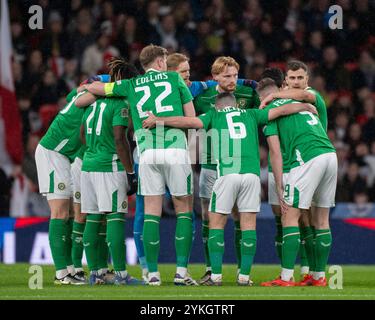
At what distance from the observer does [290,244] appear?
1004cm

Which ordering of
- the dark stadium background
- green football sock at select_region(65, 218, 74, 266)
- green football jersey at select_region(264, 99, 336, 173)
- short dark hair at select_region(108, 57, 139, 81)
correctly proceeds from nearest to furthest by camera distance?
1. green football jersey at select_region(264, 99, 336, 173)
2. short dark hair at select_region(108, 57, 139, 81)
3. green football sock at select_region(65, 218, 74, 266)
4. the dark stadium background

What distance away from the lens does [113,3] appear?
17.9 metres

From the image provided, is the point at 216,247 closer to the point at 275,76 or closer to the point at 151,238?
the point at 151,238

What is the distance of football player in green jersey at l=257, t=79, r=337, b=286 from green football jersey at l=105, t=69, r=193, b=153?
2.68 feet

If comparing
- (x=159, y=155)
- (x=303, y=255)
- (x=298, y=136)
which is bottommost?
(x=303, y=255)

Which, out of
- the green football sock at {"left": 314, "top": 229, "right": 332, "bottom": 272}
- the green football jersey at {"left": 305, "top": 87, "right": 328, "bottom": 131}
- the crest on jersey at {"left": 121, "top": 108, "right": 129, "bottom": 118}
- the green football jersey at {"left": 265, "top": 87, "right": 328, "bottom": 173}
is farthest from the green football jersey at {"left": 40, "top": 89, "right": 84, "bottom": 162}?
the green football sock at {"left": 314, "top": 229, "right": 332, "bottom": 272}

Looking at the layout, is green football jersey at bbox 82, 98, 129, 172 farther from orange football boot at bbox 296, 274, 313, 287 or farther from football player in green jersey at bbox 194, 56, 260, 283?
orange football boot at bbox 296, 274, 313, 287

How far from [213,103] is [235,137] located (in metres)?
0.96

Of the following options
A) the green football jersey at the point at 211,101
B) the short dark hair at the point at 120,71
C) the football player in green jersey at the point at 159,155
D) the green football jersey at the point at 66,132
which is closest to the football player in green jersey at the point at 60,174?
the green football jersey at the point at 66,132

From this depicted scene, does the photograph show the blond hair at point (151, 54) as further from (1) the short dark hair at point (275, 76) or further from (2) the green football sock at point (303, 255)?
(2) the green football sock at point (303, 255)

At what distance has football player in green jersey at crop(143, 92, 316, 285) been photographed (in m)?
10.0

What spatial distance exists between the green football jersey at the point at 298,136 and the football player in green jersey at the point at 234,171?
88 mm

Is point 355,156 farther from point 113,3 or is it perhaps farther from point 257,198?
point 257,198

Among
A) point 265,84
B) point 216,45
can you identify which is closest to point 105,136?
point 265,84
